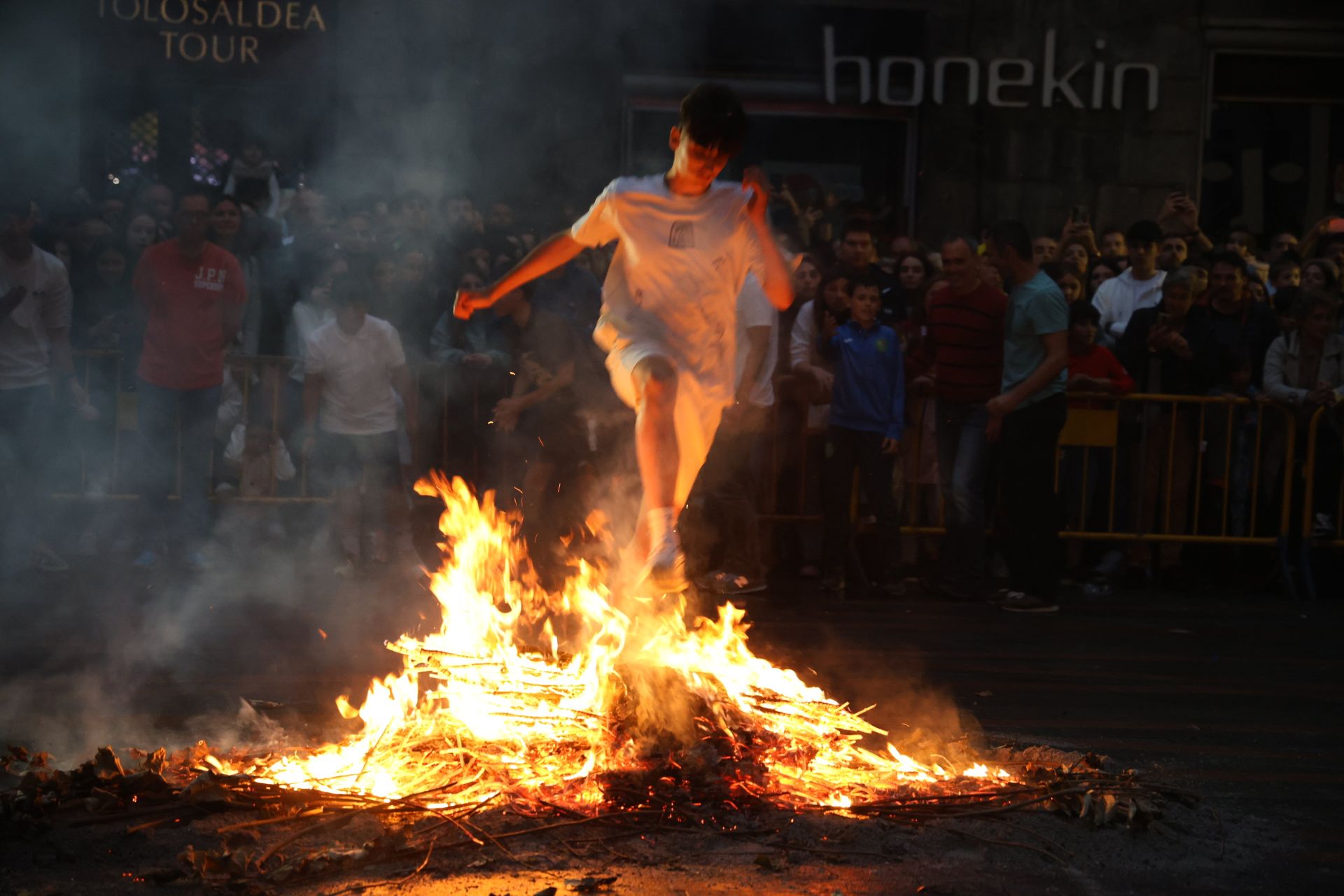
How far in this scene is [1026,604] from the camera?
811cm

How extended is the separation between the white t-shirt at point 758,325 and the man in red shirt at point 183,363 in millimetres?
3159

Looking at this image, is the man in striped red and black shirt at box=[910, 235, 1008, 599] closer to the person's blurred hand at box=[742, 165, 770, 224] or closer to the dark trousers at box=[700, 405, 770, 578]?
the dark trousers at box=[700, 405, 770, 578]

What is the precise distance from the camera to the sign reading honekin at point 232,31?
10.8m

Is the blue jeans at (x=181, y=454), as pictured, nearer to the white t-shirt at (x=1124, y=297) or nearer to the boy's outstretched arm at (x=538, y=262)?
the boy's outstretched arm at (x=538, y=262)

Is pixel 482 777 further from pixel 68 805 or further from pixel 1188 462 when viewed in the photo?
pixel 1188 462

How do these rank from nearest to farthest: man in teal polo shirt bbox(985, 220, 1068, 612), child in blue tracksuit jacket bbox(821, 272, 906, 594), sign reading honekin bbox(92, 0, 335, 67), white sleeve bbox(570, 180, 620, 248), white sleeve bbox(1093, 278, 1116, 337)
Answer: white sleeve bbox(570, 180, 620, 248), man in teal polo shirt bbox(985, 220, 1068, 612), child in blue tracksuit jacket bbox(821, 272, 906, 594), white sleeve bbox(1093, 278, 1116, 337), sign reading honekin bbox(92, 0, 335, 67)

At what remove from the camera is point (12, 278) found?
847 centimetres

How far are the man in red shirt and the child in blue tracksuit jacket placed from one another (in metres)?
3.73

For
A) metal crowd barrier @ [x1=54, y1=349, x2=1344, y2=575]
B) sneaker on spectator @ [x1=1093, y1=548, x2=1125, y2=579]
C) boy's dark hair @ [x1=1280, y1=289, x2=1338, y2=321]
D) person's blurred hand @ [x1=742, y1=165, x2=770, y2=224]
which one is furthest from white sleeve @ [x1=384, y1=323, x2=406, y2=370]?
boy's dark hair @ [x1=1280, y1=289, x2=1338, y2=321]

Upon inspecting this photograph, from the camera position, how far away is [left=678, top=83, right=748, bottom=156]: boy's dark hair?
4.76 m

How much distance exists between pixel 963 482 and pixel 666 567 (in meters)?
3.79

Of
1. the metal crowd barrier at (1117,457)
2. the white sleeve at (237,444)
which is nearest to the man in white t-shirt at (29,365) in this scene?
the metal crowd barrier at (1117,457)

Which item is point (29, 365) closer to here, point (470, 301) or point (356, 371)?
point (356, 371)

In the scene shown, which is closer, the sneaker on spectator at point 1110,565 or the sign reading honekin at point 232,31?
the sneaker on spectator at point 1110,565
